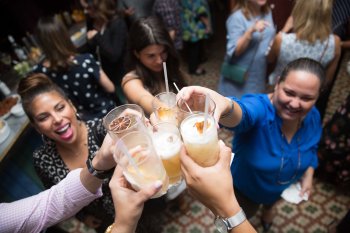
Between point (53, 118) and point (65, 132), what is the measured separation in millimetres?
132

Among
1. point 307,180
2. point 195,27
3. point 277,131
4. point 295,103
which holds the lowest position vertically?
point 307,180

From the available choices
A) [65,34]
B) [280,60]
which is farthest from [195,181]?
[65,34]

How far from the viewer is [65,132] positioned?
6.09ft

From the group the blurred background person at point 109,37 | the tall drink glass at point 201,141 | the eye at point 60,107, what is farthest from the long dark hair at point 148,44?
the tall drink glass at point 201,141

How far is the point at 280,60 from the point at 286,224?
1.71 m

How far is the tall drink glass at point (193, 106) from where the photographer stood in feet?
3.69

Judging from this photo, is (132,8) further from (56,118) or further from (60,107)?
(56,118)

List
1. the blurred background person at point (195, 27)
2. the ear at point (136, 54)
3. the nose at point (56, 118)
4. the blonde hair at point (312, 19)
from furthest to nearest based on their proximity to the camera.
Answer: the blurred background person at point (195, 27) → the ear at point (136, 54) → the nose at point (56, 118) → the blonde hair at point (312, 19)

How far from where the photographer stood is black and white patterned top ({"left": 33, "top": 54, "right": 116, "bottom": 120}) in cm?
265

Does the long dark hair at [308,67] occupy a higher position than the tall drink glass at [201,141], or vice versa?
the tall drink glass at [201,141]

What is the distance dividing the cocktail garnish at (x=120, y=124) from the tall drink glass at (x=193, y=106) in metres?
0.24

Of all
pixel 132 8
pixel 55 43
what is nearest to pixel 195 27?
pixel 132 8

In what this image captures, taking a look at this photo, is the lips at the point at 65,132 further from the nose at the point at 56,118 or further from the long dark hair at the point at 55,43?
the long dark hair at the point at 55,43

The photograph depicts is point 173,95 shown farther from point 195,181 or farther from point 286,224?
point 286,224
